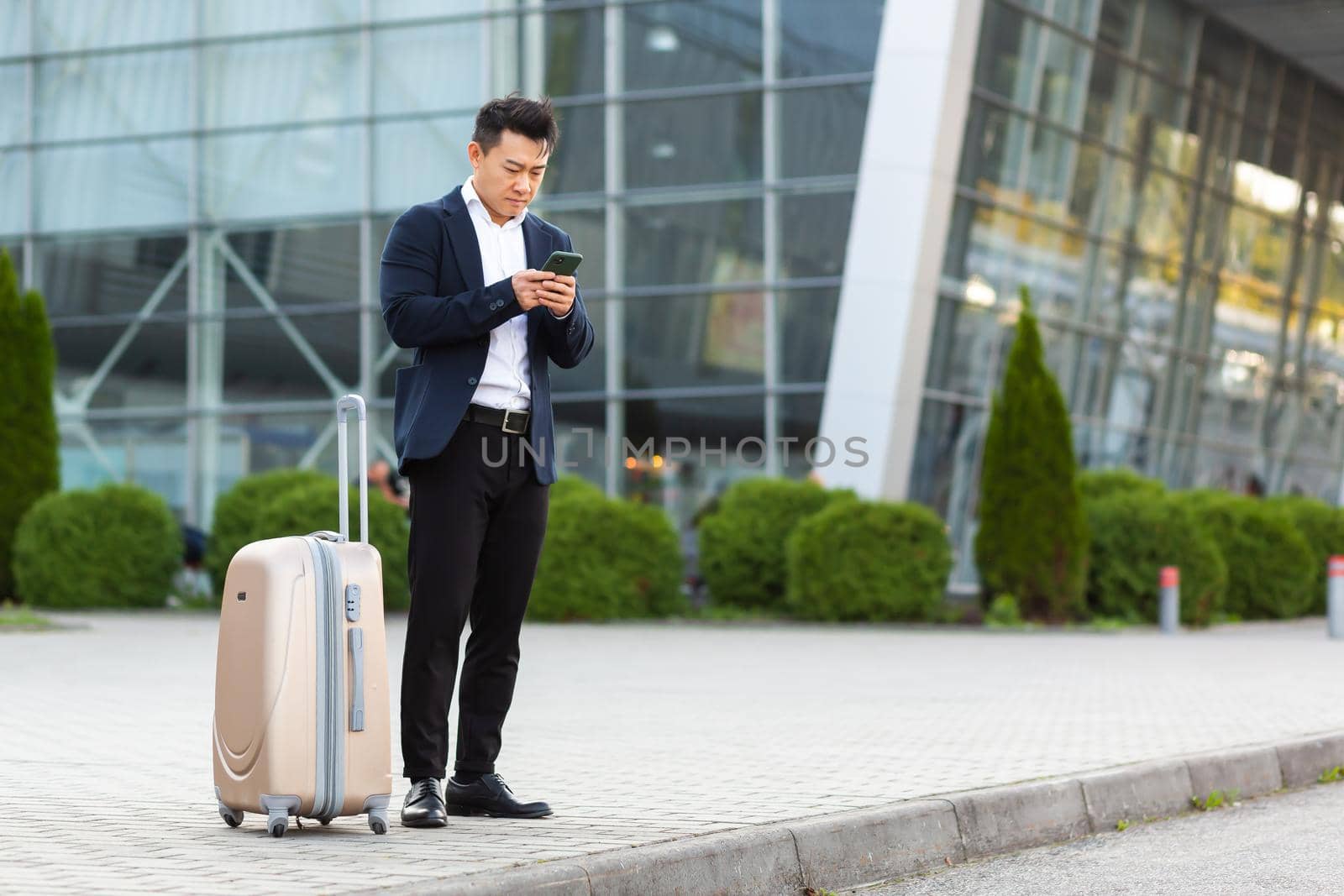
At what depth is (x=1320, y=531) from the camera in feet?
70.0

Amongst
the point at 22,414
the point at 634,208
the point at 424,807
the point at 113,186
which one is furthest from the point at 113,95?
the point at 424,807

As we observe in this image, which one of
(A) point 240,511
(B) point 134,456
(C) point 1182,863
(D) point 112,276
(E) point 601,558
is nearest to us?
(C) point 1182,863

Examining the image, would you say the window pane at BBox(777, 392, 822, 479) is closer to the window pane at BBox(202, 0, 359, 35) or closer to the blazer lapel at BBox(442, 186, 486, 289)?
the window pane at BBox(202, 0, 359, 35)

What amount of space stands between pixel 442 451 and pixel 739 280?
16164mm

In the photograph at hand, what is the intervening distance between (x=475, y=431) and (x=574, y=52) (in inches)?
684

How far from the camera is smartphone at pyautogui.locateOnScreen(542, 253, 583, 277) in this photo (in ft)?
16.6

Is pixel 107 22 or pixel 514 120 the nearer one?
pixel 514 120

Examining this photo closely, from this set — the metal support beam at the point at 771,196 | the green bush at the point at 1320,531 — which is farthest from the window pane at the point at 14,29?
the green bush at the point at 1320,531

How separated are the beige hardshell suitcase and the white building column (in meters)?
15.2

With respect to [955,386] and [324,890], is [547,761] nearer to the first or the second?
[324,890]

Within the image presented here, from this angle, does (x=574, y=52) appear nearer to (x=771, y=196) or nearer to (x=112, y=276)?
(x=771, y=196)

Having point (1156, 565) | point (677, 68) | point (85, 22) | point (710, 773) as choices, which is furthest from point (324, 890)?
point (85, 22)

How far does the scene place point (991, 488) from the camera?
17844 millimetres

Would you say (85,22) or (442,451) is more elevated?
(85,22)
